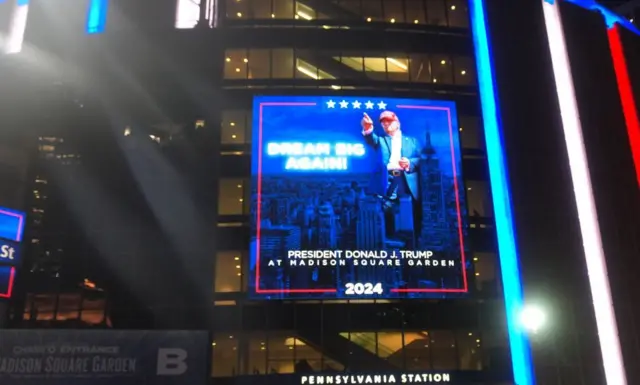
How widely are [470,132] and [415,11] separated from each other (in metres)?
7.18

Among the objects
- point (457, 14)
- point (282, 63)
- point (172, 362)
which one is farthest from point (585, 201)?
point (172, 362)

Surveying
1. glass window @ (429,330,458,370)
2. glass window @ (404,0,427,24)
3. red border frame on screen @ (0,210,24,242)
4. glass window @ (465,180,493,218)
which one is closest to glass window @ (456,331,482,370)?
glass window @ (429,330,458,370)

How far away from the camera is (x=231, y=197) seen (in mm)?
25453

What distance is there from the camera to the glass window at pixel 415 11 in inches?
1140

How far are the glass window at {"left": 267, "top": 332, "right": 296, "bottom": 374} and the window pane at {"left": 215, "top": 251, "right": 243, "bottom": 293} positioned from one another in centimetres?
267

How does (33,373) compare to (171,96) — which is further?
(171,96)

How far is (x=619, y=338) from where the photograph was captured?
22625 millimetres

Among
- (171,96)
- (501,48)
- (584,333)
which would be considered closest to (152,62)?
(171,96)

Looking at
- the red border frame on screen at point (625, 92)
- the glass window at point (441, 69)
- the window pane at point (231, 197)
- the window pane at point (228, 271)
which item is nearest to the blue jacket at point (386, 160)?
the glass window at point (441, 69)

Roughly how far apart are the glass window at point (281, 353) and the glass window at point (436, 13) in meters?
17.7

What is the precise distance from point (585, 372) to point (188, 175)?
18.9 m

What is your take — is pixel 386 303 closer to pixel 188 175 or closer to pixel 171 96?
pixel 188 175

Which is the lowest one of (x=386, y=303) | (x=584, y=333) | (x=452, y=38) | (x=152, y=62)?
(x=584, y=333)

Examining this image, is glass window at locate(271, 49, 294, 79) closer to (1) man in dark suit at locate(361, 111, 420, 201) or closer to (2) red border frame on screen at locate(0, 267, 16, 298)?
(1) man in dark suit at locate(361, 111, 420, 201)
